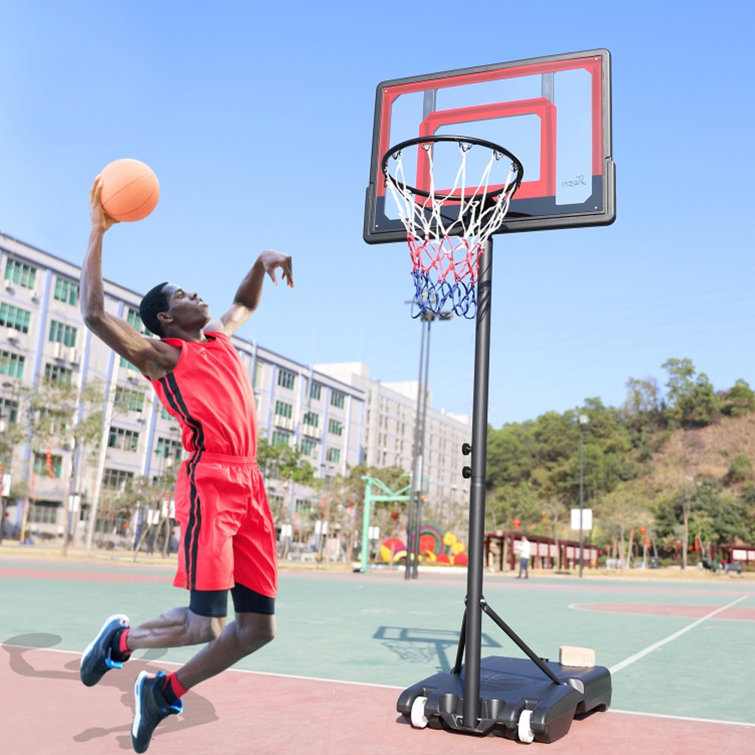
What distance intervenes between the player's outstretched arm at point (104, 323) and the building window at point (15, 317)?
4903 cm

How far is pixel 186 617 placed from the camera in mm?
3979

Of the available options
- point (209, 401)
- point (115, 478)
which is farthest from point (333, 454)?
point (209, 401)

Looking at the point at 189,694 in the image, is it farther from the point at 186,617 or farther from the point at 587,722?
the point at 587,722

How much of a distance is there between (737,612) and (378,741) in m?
16.2

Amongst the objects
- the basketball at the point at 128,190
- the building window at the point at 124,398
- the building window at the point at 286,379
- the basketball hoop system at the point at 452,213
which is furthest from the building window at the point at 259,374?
the basketball at the point at 128,190

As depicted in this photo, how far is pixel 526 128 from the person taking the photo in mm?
6457

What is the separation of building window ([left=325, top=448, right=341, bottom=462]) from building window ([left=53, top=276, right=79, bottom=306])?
3376 cm

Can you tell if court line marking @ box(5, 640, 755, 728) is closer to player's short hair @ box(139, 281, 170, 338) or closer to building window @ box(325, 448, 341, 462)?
player's short hair @ box(139, 281, 170, 338)

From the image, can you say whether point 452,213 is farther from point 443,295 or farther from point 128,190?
point 128,190

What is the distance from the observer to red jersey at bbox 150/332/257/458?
4098 mm

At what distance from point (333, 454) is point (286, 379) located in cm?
1154

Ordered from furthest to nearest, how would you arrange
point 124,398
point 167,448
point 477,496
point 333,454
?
point 333,454, point 167,448, point 124,398, point 477,496

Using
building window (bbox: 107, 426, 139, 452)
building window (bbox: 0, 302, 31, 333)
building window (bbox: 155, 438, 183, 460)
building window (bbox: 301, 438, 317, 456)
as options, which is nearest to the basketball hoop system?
building window (bbox: 0, 302, 31, 333)

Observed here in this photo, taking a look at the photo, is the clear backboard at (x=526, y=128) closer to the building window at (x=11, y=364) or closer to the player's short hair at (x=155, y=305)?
the player's short hair at (x=155, y=305)
